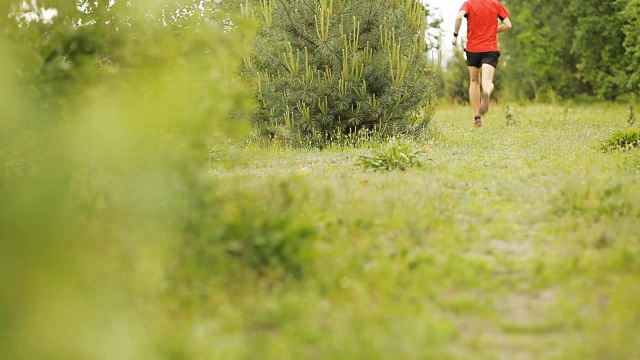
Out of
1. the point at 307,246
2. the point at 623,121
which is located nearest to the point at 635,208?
the point at 307,246

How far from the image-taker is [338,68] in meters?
11.6

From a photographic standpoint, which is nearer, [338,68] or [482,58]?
[338,68]

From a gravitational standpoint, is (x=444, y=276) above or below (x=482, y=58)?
above

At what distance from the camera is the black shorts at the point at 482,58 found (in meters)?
13.3

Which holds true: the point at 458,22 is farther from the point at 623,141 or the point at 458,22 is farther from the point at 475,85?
the point at 623,141

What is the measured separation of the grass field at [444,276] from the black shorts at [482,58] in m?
5.95

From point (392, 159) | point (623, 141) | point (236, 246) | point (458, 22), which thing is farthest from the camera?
point (458, 22)

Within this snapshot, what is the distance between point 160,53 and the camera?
508 cm

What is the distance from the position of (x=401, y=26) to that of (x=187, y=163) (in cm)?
828

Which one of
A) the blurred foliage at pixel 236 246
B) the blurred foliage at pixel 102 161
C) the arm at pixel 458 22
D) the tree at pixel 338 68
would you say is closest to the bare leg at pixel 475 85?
the arm at pixel 458 22

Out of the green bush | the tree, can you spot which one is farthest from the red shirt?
the green bush

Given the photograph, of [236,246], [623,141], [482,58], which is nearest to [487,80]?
[482,58]

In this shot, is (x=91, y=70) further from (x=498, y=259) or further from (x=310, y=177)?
(x=498, y=259)

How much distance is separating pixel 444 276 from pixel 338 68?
7.35 m
